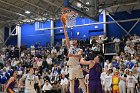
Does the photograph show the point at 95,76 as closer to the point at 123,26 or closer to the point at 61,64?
the point at 61,64

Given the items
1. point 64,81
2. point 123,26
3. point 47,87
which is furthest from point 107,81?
point 123,26

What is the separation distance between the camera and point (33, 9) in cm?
3169

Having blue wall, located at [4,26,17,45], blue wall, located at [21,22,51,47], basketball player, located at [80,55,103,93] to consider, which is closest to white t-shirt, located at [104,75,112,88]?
basketball player, located at [80,55,103,93]

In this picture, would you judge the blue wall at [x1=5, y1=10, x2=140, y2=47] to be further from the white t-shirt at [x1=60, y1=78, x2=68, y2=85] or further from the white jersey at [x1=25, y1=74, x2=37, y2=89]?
the white jersey at [x1=25, y1=74, x2=37, y2=89]

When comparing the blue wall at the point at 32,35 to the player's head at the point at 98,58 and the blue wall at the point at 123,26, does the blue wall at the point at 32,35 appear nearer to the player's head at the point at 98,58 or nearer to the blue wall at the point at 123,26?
the blue wall at the point at 123,26

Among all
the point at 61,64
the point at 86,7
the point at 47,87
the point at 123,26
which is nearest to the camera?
the point at 86,7

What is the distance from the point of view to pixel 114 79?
18203 mm

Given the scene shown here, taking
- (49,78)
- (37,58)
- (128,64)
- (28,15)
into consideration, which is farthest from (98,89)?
(28,15)

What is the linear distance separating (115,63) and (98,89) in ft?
42.7

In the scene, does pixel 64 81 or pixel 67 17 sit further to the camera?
pixel 64 81

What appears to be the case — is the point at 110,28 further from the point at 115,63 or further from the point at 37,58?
the point at 115,63

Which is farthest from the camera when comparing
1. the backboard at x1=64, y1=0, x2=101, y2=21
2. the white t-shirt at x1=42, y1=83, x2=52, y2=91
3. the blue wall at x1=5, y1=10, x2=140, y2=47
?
the blue wall at x1=5, y1=10, x2=140, y2=47

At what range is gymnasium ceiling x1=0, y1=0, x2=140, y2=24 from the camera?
95.1ft

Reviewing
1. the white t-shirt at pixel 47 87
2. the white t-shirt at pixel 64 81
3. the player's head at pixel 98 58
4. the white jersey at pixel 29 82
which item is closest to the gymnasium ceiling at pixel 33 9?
the white t-shirt at pixel 64 81
